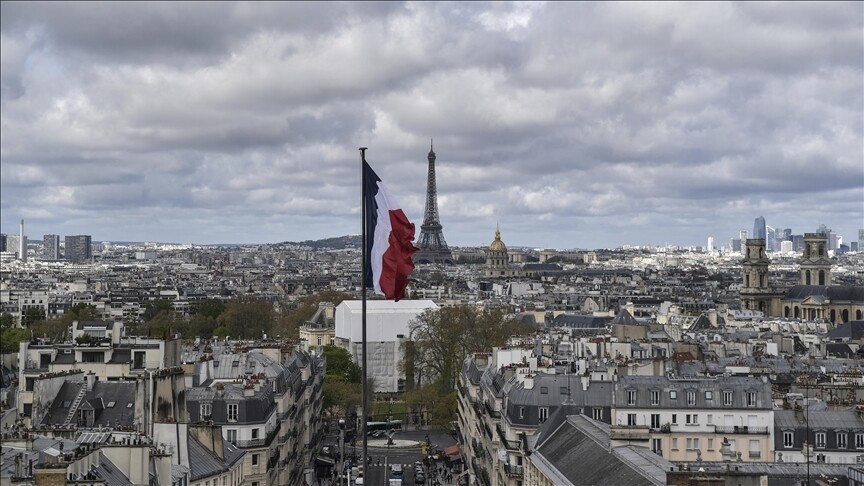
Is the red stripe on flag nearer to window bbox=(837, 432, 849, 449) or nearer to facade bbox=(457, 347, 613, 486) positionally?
facade bbox=(457, 347, 613, 486)

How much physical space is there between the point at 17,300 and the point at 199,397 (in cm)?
12230

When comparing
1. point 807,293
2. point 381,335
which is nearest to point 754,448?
point 381,335

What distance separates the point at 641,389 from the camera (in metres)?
44.1

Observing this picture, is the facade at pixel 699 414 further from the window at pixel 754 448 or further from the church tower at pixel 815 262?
the church tower at pixel 815 262

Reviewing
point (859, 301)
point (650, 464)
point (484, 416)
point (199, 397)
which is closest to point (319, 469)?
point (484, 416)

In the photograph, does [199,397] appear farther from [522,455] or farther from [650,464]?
[650,464]

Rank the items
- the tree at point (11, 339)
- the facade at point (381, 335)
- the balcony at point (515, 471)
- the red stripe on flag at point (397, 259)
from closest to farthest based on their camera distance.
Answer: the red stripe on flag at point (397, 259) → the balcony at point (515, 471) → the tree at point (11, 339) → the facade at point (381, 335)

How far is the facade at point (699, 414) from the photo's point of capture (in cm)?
4272

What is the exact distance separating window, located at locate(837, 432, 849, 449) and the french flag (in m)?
24.6

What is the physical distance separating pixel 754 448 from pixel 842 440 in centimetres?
253

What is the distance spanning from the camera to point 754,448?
4256 cm

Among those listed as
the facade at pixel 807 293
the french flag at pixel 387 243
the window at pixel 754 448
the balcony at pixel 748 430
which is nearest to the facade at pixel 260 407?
the balcony at pixel 748 430

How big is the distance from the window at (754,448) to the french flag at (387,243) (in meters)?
24.7

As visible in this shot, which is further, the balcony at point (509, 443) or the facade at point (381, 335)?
the facade at point (381, 335)
